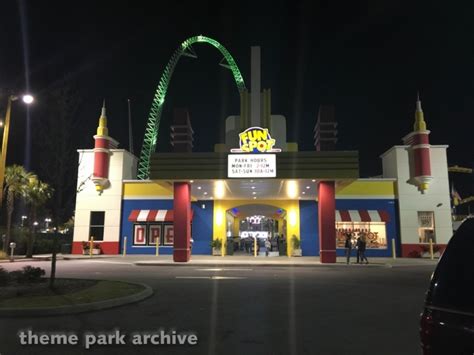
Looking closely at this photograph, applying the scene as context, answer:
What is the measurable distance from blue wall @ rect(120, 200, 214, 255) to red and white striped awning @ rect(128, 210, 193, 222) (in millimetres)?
405

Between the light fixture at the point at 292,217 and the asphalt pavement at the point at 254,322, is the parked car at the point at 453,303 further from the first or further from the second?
the light fixture at the point at 292,217

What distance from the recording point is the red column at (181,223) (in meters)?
24.9

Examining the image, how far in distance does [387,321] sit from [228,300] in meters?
4.11

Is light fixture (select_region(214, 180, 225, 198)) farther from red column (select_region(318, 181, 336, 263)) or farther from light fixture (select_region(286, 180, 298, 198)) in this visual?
red column (select_region(318, 181, 336, 263))

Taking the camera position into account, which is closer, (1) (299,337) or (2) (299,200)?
(1) (299,337)

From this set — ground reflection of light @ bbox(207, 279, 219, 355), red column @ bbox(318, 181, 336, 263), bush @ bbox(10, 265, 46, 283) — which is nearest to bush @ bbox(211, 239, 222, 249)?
red column @ bbox(318, 181, 336, 263)

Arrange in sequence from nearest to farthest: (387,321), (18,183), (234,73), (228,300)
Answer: (387,321), (228,300), (18,183), (234,73)

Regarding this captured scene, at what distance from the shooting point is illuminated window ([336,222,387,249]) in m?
32.2

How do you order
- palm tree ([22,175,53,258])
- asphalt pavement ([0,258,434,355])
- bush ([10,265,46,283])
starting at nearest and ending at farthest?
1. asphalt pavement ([0,258,434,355])
2. bush ([10,265,46,283])
3. palm tree ([22,175,53,258])

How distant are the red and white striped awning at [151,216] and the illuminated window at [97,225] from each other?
2.44 meters

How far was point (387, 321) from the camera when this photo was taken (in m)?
8.52

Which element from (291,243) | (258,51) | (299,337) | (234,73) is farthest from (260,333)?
(234,73)

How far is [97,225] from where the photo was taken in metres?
33.9

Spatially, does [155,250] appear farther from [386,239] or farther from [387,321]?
[387,321]
